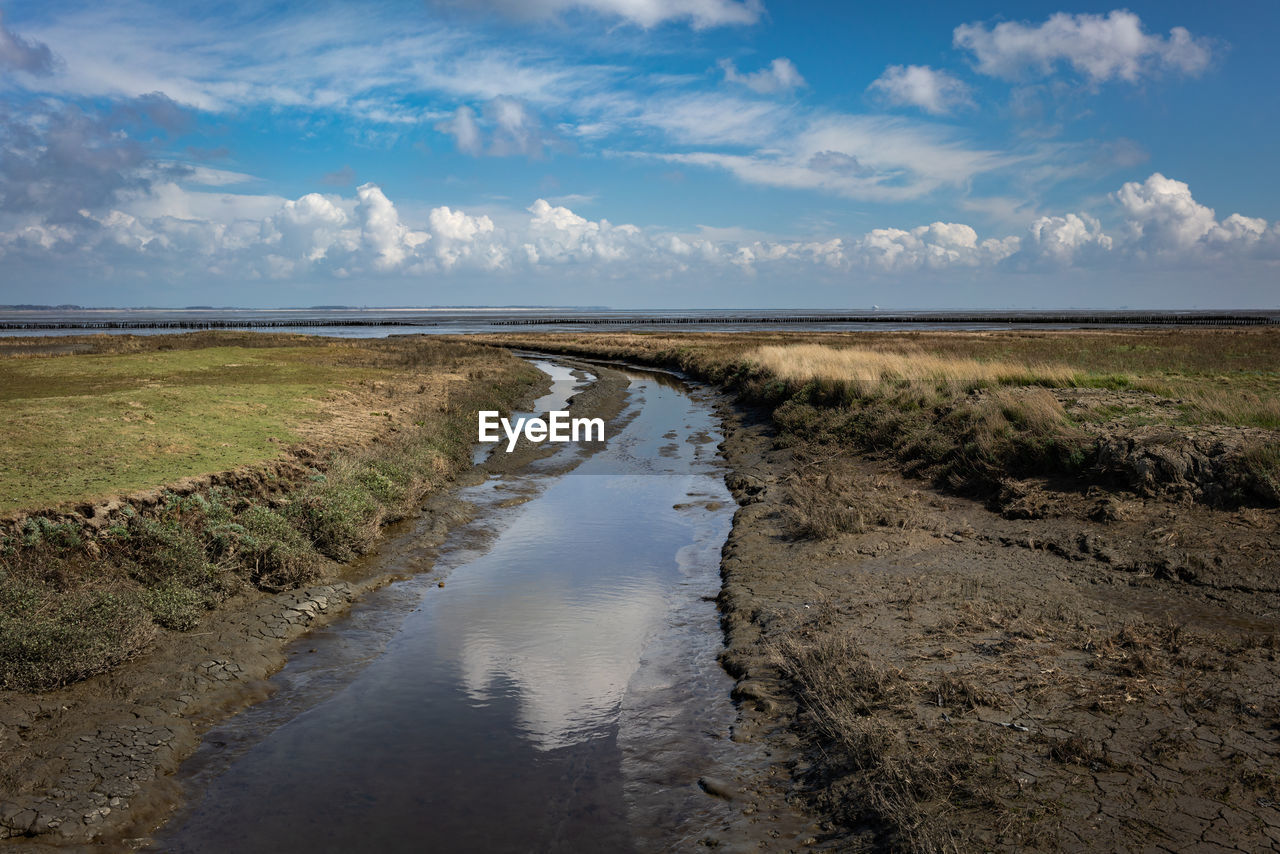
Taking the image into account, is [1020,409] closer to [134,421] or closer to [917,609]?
[917,609]

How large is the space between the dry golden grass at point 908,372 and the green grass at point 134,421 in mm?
18164

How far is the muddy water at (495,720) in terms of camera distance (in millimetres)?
6629

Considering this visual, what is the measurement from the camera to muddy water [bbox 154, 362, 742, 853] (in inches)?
261

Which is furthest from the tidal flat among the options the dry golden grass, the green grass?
the dry golden grass

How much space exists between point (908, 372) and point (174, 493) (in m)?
23.8

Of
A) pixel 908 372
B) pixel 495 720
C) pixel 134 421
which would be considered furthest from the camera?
pixel 908 372

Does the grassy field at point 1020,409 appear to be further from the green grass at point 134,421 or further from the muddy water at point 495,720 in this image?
the green grass at point 134,421

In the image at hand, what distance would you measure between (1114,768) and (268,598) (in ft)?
35.3

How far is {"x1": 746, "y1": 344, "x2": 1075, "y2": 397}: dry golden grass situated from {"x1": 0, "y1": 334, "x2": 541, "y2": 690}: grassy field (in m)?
13.8

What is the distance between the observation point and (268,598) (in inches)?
446

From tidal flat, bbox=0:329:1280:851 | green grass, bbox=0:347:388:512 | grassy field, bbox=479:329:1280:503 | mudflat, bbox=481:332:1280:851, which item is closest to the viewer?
mudflat, bbox=481:332:1280:851

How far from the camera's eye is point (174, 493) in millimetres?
12398

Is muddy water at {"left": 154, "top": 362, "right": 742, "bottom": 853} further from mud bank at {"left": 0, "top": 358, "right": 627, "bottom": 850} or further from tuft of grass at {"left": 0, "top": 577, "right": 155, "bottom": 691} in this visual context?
tuft of grass at {"left": 0, "top": 577, "right": 155, "bottom": 691}

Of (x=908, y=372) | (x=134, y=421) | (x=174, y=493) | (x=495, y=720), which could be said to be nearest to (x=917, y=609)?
(x=495, y=720)
